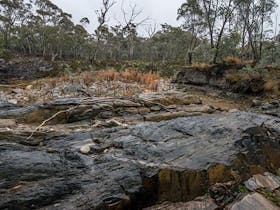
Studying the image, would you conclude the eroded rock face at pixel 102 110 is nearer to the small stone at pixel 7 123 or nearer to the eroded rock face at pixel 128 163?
the small stone at pixel 7 123

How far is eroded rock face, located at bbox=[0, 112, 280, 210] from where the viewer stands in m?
2.91

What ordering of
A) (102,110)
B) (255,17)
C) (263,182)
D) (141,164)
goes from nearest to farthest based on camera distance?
(263,182)
(141,164)
(102,110)
(255,17)

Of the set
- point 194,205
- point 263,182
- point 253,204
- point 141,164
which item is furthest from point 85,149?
point 263,182

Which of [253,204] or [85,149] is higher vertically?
[85,149]

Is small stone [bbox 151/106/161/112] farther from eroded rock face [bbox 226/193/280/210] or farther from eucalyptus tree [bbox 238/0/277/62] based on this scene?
eucalyptus tree [bbox 238/0/277/62]

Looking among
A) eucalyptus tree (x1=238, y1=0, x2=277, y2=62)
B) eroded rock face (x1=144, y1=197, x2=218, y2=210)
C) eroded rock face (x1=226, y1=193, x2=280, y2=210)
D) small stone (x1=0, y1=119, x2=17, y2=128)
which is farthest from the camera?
eucalyptus tree (x1=238, y1=0, x2=277, y2=62)

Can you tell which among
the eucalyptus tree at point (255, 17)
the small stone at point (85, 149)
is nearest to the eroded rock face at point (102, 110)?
the small stone at point (85, 149)

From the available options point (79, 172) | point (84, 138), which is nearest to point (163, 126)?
point (84, 138)

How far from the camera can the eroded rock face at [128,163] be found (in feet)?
9.53

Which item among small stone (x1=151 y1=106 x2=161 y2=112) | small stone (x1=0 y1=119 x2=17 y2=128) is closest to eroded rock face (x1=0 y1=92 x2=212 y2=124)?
small stone (x1=151 y1=106 x2=161 y2=112)

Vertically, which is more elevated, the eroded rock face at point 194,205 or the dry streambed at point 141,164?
the dry streambed at point 141,164

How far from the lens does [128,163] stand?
3432mm

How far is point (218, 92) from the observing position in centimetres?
1155

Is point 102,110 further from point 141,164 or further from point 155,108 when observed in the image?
point 141,164
